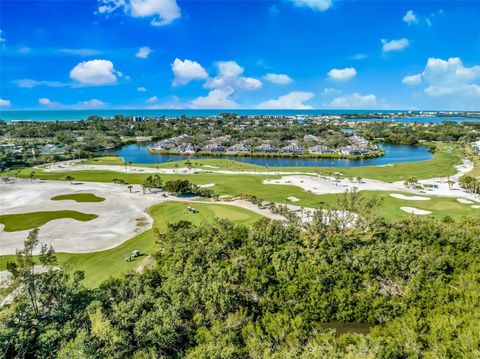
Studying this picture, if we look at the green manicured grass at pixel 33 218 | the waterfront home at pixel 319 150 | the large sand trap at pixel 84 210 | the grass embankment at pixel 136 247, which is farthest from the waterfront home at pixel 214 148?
the green manicured grass at pixel 33 218

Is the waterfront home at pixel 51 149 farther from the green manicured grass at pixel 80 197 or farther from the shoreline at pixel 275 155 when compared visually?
the green manicured grass at pixel 80 197

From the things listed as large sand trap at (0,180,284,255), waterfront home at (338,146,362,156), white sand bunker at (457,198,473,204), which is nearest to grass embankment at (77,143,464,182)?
white sand bunker at (457,198,473,204)

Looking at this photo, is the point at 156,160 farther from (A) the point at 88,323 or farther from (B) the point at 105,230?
(A) the point at 88,323

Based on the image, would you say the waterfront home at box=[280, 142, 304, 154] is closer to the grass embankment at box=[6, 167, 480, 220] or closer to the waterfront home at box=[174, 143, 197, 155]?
the waterfront home at box=[174, 143, 197, 155]

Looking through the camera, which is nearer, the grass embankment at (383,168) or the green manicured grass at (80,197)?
the green manicured grass at (80,197)

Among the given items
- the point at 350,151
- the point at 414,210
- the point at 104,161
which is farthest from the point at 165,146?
the point at 414,210

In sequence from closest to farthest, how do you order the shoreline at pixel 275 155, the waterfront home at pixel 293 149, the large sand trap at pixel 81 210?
1. the large sand trap at pixel 81 210
2. the shoreline at pixel 275 155
3. the waterfront home at pixel 293 149
